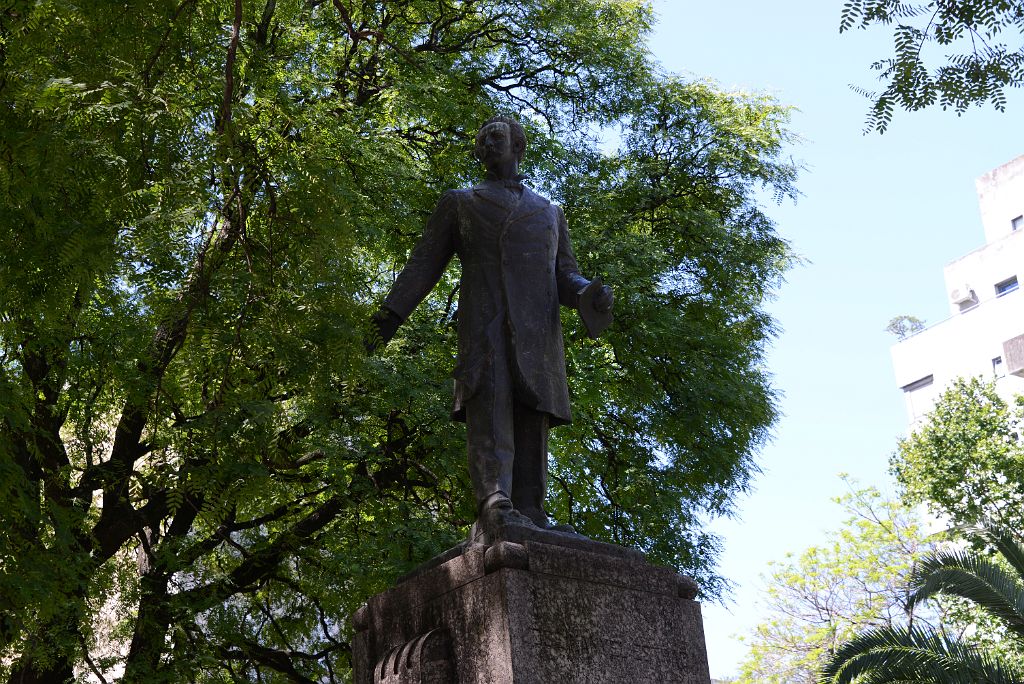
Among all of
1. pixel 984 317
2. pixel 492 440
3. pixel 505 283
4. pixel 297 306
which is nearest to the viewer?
pixel 492 440

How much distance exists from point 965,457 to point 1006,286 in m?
16.4

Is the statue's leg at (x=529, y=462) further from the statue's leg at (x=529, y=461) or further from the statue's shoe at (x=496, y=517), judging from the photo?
the statue's shoe at (x=496, y=517)

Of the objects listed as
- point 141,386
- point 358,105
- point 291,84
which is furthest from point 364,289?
Answer: point 358,105

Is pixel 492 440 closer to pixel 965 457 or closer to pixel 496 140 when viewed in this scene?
pixel 496 140

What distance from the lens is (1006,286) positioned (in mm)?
37750

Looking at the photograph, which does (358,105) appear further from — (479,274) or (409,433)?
(479,274)

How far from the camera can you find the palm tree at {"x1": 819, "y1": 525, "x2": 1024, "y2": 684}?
13312mm

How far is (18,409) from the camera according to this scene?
7.79m

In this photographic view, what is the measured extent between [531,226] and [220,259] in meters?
2.65

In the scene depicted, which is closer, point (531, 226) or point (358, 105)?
point (531, 226)

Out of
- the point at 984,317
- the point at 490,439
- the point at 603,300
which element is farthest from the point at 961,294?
the point at 490,439

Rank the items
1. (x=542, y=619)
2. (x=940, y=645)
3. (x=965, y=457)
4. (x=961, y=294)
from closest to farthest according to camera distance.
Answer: (x=542, y=619) → (x=940, y=645) → (x=965, y=457) → (x=961, y=294)

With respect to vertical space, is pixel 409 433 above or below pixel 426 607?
above

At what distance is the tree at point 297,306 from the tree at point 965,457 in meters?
Result: 9.58
